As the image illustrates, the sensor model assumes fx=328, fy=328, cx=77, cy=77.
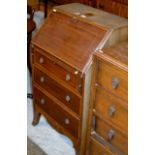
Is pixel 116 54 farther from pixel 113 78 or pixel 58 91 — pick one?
pixel 58 91

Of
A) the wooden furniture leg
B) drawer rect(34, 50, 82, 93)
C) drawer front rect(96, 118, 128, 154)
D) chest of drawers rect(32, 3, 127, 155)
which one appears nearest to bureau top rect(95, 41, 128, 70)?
chest of drawers rect(32, 3, 127, 155)

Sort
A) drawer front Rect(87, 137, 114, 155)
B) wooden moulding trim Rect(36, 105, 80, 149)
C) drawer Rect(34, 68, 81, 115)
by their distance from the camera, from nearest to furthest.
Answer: drawer front Rect(87, 137, 114, 155)
drawer Rect(34, 68, 81, 115)
wooden moulding trim Rect(36, 105, 80, 149)

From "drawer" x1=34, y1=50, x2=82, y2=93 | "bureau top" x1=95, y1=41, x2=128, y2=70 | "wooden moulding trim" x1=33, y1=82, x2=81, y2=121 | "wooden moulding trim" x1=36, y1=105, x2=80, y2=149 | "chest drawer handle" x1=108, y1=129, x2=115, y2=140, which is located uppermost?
"bureau top" x1=95, y1=41, x2=128, y2=70

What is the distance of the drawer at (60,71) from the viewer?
2.00m

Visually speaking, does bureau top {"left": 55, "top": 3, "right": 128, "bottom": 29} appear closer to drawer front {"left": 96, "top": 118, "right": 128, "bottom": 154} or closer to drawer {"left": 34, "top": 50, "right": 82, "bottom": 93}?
drawer {"left": 34, "top": 50, "right": 82, "bottom": 93}

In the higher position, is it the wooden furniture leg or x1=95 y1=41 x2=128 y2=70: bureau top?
x1=95 y1=41 x2=128 y2=70: bureau top

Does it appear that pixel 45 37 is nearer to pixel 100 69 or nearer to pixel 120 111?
pixel 100 69

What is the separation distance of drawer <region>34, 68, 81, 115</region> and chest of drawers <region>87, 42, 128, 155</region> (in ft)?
0.52

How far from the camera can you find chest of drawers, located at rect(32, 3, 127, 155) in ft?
6.42

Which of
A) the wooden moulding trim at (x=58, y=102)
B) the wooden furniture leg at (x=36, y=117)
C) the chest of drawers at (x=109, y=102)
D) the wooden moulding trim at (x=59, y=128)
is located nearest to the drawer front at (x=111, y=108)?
the chest of drawers at (x=109, y=102)

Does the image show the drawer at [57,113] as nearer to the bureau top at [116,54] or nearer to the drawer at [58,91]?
the drawer at [58,91]
